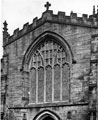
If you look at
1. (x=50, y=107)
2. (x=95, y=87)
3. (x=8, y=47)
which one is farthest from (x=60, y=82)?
(x=8, y=47)

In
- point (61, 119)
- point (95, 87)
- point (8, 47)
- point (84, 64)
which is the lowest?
point (61, 119)

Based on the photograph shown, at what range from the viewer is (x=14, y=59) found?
92.9ft

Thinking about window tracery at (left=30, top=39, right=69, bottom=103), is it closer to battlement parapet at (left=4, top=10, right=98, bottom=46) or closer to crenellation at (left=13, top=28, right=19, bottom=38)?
battlement parapet at (left=4, top=10, right=98, bottom=46)

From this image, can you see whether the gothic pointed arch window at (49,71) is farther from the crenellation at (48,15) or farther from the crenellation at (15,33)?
the crenellation at (15,33)

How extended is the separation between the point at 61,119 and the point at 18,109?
12.7ft

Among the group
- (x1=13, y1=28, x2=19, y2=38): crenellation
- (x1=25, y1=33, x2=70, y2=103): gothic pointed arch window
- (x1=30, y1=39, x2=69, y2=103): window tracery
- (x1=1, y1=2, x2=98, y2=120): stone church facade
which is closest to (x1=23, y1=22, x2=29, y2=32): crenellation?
(x1=1, y1=2, x2=98, y2=120): stone church facade

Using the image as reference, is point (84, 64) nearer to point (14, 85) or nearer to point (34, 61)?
point (34, 61)

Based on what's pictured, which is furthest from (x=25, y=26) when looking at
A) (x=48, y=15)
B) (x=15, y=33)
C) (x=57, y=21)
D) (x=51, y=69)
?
(x=51, y=69)

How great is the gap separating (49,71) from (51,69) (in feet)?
0.69

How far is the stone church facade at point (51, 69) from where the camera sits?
2369cm

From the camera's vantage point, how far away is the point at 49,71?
2622cm

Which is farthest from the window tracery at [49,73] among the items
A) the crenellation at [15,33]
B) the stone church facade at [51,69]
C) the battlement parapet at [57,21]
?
the crenellation at [15,33]

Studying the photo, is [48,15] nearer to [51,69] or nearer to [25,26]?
[25,26]

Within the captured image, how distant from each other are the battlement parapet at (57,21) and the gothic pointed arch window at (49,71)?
1.26m
